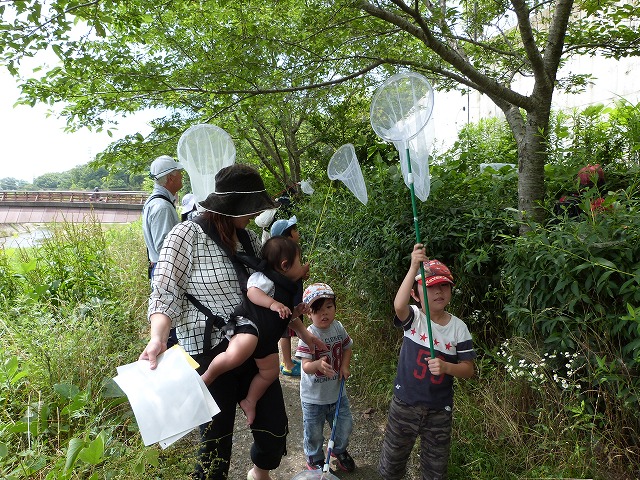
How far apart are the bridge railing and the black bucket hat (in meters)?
26.6

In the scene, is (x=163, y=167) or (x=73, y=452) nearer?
(x=73, y=452)

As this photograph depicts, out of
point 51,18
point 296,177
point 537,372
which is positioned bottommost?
point 537,372

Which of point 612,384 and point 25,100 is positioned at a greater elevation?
point 25,100

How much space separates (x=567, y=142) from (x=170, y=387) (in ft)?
14.4

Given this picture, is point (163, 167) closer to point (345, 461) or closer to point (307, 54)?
point (307, 54)

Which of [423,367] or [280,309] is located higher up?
[280,309]

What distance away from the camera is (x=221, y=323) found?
2.21 m

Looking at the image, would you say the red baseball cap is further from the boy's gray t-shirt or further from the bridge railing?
the bridge railing

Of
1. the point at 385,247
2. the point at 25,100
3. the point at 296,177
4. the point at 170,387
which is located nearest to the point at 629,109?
the point at 385,247

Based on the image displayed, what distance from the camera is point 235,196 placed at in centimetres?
221

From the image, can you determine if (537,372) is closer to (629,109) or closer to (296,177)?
(629,109)

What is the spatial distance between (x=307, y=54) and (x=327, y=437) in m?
3.35

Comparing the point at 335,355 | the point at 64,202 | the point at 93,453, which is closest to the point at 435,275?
the point at 335,355

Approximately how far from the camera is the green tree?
3.31 metres
